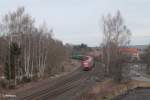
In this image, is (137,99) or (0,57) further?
(0,57)

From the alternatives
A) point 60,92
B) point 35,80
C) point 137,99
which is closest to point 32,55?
point 35,80

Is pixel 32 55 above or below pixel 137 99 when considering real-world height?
above

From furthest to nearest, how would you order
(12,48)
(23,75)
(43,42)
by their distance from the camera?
(43,42), (23,75), (12,48)

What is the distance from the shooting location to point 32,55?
7044 centimetres

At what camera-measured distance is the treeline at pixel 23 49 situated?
57156 millimetres

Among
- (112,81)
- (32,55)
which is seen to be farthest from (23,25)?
(112,81)

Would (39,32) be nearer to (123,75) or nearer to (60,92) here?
(123,75)

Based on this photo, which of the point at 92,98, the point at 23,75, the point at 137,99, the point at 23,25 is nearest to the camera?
the point at 92,98

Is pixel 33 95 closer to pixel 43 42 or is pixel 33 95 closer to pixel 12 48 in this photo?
pixel 12 48

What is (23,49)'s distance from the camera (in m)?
66.2

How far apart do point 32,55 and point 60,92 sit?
26.2 m

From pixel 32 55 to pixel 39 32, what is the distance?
20.0 feet

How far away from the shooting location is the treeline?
5716cm

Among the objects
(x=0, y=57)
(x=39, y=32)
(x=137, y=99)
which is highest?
(x=39, y=32)
